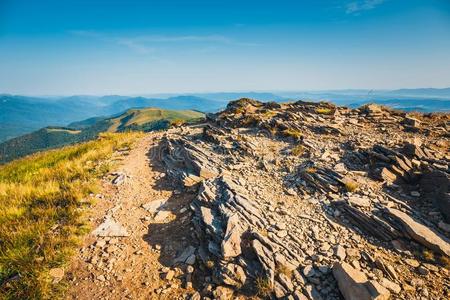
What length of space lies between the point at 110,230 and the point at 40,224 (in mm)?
2606

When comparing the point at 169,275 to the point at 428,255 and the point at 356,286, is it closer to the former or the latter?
the point at 356,286

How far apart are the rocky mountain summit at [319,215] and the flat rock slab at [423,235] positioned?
0.04 metres

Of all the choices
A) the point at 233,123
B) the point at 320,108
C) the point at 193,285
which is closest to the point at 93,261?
the point at 193,285

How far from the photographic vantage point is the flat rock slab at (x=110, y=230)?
980 centimetres

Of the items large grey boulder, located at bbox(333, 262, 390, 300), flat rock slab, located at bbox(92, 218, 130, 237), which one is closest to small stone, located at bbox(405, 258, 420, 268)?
large grey boulder, located at bbox(333, 262, 390, 300)

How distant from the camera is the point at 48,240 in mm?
8680

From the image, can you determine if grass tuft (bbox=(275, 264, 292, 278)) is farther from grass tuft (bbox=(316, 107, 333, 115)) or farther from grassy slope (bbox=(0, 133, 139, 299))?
grass tuft (bbox=(316, 107, 333, 115))

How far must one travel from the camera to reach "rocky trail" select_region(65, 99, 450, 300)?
7.33m

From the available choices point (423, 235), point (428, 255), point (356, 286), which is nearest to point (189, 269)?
point (356, 286)

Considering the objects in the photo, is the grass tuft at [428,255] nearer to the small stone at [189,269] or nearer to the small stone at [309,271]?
the small stone at [309,271]

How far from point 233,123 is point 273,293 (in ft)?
56.4

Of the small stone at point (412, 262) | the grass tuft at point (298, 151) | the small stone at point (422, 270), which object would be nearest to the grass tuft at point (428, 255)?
the small stone at point (412, 262)

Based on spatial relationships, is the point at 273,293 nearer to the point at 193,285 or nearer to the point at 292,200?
the point at 193,285

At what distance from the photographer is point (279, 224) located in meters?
9.29
